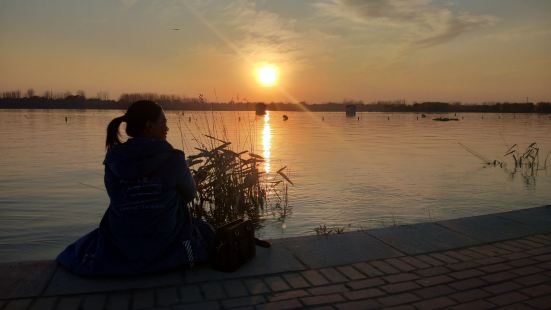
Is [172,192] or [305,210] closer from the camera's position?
[172,192]

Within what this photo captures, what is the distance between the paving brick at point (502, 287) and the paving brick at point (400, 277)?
591 mm

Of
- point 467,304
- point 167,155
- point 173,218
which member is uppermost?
point 167,155

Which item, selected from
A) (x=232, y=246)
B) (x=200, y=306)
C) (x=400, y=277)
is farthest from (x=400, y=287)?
(x=200, y=306)

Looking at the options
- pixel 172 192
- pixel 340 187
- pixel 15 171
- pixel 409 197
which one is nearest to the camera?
pixel 172 192

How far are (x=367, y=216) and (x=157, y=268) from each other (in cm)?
663

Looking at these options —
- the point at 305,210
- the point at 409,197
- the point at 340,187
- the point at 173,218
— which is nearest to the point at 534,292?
the point at 173,218

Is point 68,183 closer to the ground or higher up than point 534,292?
closer to the ground

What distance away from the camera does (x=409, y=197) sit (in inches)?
470

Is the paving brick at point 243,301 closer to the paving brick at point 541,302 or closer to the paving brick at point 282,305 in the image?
the paving brick at point 282,305

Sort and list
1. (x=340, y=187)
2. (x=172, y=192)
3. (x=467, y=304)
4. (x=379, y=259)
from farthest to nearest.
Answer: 1. (x=340, y=187)
2. (x=379, y=259)
3. (x=172, y=192)
4. (x=467, y=304)

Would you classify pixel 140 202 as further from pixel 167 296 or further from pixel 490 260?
pixel 490 260

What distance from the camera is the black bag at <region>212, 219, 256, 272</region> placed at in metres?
3.89

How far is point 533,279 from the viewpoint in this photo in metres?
3.90

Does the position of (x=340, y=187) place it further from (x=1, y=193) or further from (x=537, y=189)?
(x=1, y=193)
